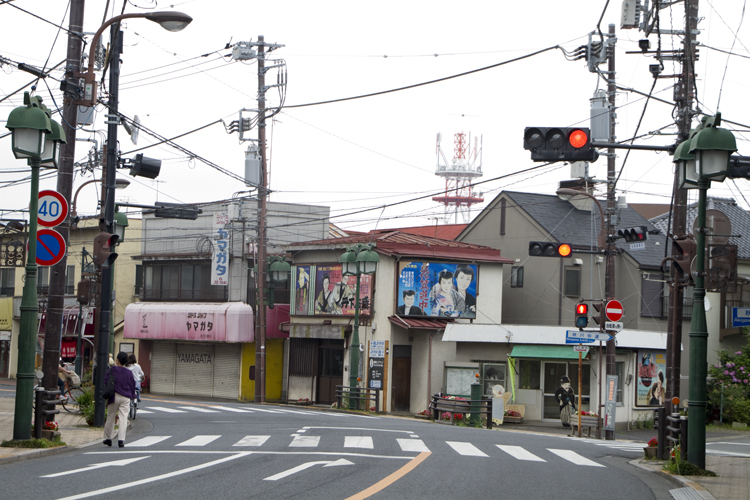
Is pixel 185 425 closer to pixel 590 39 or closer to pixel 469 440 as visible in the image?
pixel 469 440

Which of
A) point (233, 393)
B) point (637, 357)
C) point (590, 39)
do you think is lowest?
point (233, 393)

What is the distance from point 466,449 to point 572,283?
76.1ft

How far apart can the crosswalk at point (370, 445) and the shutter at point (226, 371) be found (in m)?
23.7

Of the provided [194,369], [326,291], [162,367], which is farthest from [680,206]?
[162,367]

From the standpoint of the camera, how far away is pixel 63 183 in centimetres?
1552

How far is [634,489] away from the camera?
11.0 m

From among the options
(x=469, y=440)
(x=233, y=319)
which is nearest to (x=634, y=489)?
(x=469, y=440)

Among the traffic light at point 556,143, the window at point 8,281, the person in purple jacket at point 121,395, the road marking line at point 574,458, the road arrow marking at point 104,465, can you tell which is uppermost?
the traffic light at point 556,143

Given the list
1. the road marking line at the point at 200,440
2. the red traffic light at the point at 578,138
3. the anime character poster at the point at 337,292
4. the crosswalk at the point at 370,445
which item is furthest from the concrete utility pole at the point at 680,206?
the anime character poster at the point at 337,292

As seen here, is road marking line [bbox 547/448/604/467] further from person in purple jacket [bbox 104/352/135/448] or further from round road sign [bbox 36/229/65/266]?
round road sign [bbox 36/229/65/266]

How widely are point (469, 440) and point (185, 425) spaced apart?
724cm

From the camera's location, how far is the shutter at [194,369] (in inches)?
1647

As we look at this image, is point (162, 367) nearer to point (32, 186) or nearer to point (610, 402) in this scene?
point (610, 402)

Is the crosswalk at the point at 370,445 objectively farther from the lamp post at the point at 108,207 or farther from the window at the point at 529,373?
the window at the point at 529,373
